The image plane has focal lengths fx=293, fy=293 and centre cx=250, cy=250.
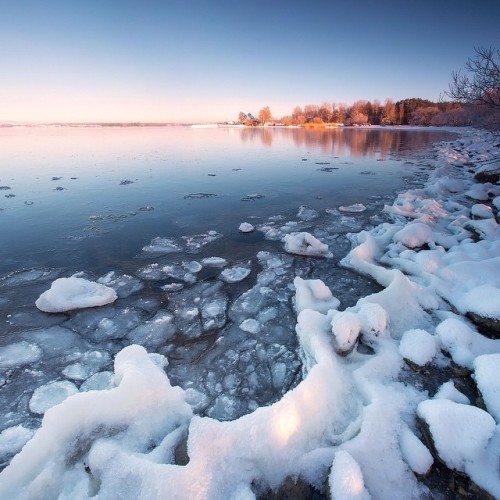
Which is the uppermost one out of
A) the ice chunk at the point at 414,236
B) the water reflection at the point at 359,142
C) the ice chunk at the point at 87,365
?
the water reflection at the point at 359,142

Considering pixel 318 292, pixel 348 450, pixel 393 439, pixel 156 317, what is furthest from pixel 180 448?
pixel 318 292

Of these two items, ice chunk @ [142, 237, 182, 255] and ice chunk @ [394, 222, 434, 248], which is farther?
ice chunk @ [142, 237, 182, 255]

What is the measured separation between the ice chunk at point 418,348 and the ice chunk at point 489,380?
37 centimetres

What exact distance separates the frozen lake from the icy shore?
39mm

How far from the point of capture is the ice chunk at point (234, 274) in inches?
199

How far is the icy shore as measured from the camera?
1903 mm

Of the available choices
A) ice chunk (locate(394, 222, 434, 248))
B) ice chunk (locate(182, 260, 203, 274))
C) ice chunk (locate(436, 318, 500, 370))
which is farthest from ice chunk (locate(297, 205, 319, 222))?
ice chunk (locate(436, 318, 500, 370))

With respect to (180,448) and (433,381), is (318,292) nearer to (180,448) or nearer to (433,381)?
(433,381)

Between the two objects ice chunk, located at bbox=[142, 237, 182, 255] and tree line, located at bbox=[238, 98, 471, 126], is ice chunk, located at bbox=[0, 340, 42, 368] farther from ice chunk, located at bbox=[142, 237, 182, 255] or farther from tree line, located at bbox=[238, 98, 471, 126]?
tree line, located at bbox=[238, 98, 471, 126]

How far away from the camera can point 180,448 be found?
210 cm

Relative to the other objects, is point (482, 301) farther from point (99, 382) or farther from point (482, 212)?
point (482, 212)

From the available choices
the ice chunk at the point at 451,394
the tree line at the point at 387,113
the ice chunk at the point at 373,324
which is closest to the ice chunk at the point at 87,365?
the ice chunk at the point at 373,324

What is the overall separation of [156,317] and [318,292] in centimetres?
232

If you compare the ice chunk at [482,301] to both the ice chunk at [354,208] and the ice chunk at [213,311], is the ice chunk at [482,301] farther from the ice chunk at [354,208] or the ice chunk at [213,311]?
the ice chunk at [354,208]
